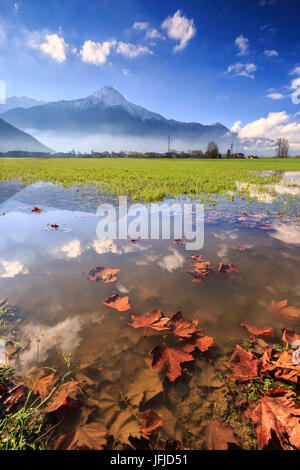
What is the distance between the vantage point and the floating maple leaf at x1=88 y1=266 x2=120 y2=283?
2.42 m

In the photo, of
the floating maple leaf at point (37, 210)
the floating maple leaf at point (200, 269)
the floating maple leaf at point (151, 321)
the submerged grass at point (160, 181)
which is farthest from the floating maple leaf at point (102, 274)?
the submerged grass at point (160, 181)

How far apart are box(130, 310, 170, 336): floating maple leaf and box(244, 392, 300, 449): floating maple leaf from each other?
2.40ft

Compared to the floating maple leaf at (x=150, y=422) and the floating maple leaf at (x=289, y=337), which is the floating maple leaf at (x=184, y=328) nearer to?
the floating maple leaf at (x=150, y=422)

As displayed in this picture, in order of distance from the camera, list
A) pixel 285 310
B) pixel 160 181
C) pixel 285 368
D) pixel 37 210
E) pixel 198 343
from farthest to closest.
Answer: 1. pixel 160 181
2. pixel 37 210
3. pixel 285 310
4. pixel 198 343
5. pixel 285 368

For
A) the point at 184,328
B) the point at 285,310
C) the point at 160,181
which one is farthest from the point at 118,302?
the point at 160,181

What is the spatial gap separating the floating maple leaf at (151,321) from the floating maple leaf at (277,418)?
73 centimetres

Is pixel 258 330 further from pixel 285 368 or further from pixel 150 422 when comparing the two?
pixel 150 422

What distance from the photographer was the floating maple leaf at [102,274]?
242cm

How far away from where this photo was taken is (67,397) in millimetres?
1281

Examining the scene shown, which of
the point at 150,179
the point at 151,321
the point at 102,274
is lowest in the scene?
the point at 151,321

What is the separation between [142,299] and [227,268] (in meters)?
1.20

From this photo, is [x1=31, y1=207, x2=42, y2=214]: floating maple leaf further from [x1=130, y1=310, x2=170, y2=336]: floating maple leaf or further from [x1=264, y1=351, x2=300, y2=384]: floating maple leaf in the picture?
[x1=264, y1=351, x2=300, y2=384]: floating maple leaf
